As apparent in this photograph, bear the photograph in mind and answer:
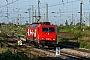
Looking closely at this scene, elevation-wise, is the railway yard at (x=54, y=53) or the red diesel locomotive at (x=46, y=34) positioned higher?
the red diesel locomotive at (x=46, y=34)

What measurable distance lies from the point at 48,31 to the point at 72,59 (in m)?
9.85

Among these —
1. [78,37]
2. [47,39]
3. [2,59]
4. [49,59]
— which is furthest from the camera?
[78,37]

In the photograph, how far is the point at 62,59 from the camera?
21.3m

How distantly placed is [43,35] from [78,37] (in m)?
23.1

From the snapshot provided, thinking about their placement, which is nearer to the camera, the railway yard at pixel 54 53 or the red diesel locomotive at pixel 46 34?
the railway yard at pixel 54 53

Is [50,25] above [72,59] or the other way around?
above

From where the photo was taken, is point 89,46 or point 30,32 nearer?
point 89,46

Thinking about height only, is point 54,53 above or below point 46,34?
below

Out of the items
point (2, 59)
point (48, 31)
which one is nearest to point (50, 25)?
point (48, 31)

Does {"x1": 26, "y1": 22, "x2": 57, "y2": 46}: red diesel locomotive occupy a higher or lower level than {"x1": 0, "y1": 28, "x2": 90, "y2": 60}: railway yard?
higher

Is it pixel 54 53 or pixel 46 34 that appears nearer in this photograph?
pixel 54 53

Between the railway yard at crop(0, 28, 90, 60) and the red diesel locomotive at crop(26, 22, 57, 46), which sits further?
the red diesel locomotive at crop(26, 22, 57, 46)

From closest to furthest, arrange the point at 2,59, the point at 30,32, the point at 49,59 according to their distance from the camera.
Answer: the point at 2,59 < the point at 49,59 < the point at 30,32

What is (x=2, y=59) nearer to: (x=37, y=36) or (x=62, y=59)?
(x=62, y=59)
